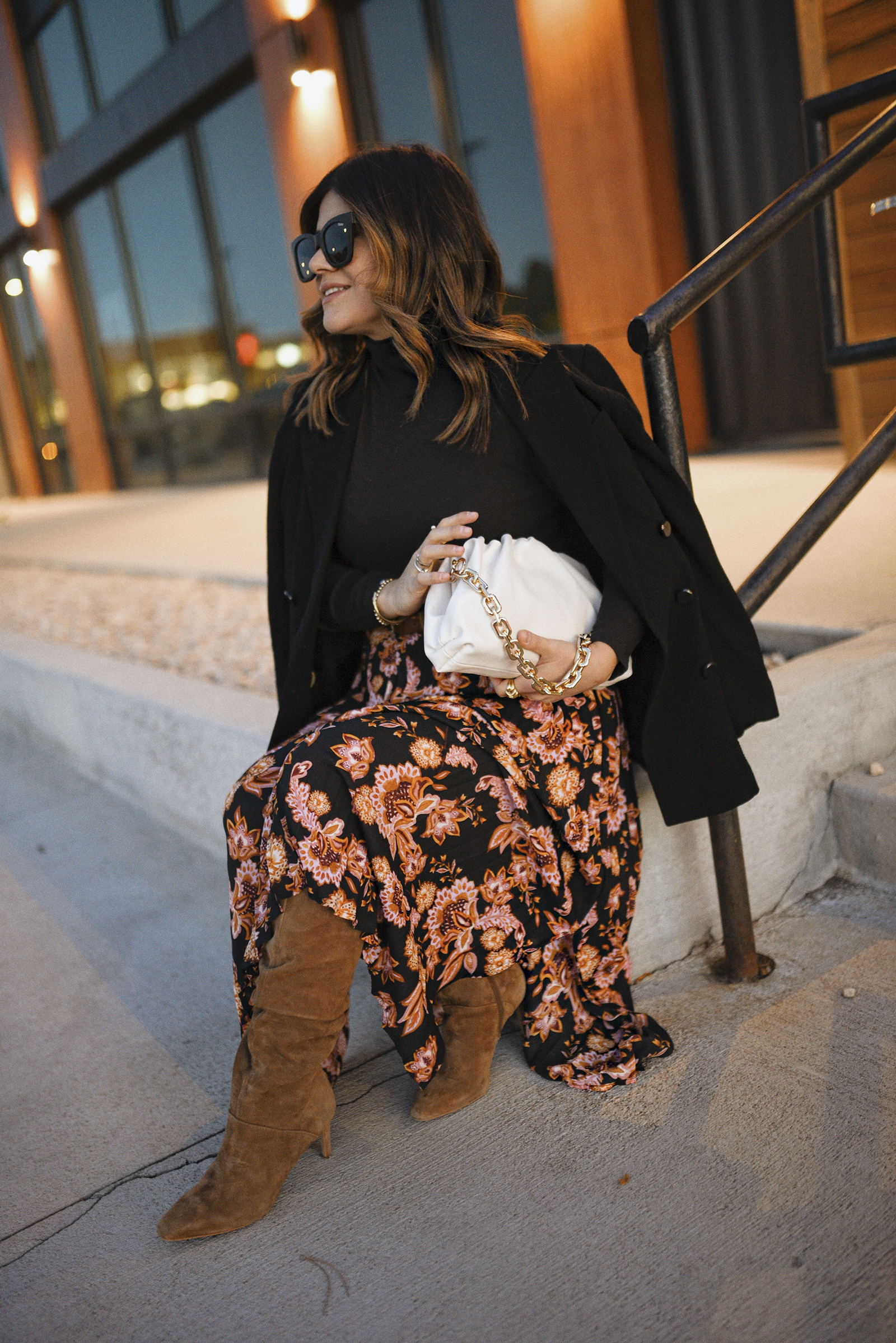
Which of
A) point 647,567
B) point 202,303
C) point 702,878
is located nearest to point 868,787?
point 702,878

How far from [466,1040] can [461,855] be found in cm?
32

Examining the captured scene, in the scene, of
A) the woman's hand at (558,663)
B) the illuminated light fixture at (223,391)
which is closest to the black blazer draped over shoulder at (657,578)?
the woman's hand at (558,663)

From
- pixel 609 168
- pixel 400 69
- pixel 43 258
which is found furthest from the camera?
pixel 43 258

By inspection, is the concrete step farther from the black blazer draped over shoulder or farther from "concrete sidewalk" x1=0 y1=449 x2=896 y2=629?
"concrete sidewalk" x1=0 y1=449 x2=896 y2=629

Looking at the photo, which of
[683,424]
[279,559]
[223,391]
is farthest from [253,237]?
[683,424]

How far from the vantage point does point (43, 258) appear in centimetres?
1428

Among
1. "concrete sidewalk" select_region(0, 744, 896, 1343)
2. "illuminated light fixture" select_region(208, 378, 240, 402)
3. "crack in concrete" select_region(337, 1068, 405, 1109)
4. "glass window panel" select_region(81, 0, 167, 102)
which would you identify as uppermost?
"glass window panel" select_region(81, 0, 167, 102)

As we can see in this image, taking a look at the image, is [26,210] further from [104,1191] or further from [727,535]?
[104,1191]

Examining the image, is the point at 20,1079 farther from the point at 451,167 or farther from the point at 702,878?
the point at 451,167

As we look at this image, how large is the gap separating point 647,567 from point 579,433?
0.79 ft

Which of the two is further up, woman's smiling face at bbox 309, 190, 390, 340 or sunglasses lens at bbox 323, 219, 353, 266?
sunglasses lens at bbox 323, 219, 353, 266

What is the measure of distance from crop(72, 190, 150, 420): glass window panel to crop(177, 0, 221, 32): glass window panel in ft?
9.83

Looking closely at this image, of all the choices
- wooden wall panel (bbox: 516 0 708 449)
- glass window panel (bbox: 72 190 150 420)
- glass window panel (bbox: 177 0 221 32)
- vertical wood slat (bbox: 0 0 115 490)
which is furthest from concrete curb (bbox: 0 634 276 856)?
vertical wood slat (bbox: 0 0 115 490)

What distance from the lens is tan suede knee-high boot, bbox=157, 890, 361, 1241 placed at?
147 centimetres
